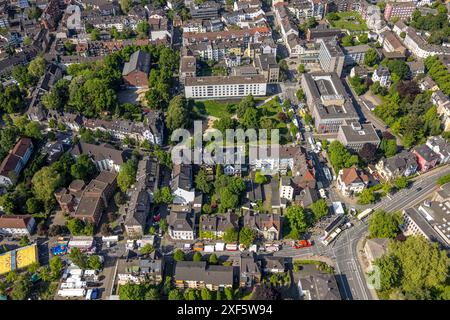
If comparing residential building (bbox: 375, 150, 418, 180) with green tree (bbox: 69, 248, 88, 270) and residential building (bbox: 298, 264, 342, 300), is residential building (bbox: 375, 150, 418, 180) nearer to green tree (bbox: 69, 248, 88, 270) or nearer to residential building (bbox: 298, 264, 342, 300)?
residential building (bbox: 298, 264, 342, 300)

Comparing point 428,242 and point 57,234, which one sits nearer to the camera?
point 428,242

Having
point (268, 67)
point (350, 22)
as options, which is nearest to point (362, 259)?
point (268, 67)

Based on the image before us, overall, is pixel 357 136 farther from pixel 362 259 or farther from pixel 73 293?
pixel 73 293

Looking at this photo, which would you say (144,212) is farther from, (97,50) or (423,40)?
(423,40)

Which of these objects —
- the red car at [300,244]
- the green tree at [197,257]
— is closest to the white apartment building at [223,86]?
the red car at [300,244]

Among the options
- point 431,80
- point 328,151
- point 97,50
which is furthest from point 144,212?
point 431,80

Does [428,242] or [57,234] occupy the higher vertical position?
[428,242]
